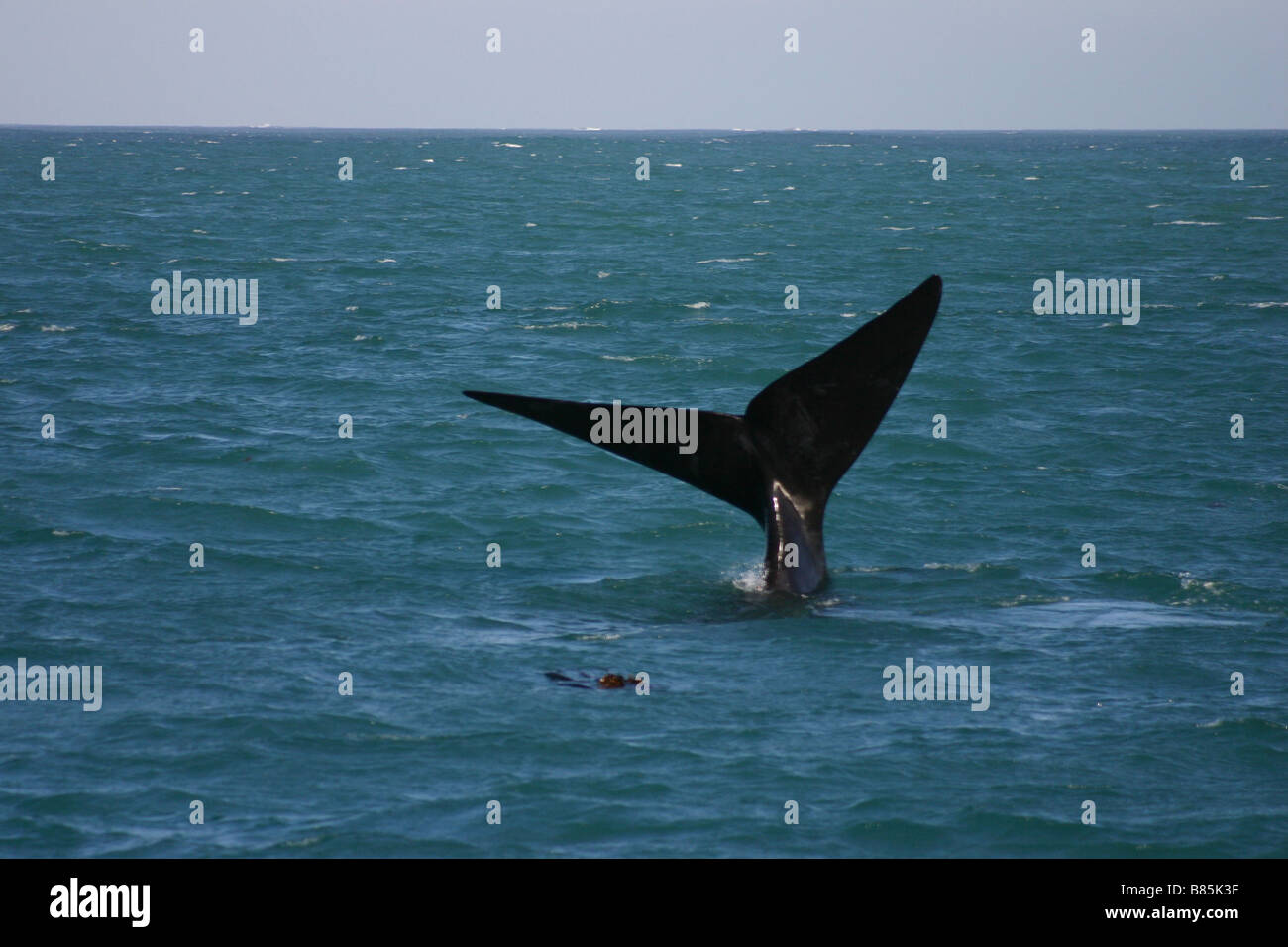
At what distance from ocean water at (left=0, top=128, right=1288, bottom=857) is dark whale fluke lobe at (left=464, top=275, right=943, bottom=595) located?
110cm

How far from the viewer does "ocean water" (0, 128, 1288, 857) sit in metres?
10.7

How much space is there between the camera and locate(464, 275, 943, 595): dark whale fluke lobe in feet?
44.0

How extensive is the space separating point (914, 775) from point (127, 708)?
6248mm

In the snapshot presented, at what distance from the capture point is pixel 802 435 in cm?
1405

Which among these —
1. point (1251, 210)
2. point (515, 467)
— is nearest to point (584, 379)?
point (515, 467)

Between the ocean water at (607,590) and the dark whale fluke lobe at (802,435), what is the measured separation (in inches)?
43.2

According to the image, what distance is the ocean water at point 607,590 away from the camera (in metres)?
10.7

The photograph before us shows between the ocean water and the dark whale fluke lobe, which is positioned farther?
the dark whale fluke lobe

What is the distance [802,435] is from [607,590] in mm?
2967

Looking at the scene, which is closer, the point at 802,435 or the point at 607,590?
the point at 802,435

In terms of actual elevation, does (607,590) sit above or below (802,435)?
below

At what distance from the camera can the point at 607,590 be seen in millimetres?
15773

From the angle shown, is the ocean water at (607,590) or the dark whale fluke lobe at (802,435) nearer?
the ocean water at (607,590)

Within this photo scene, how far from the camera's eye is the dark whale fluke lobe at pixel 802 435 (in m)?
13.4
